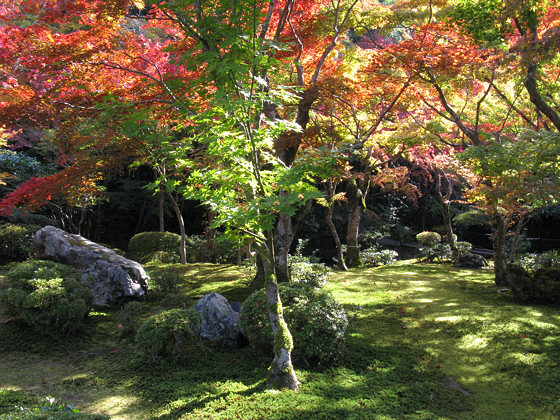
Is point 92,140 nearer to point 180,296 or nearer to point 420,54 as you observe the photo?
point 180,296

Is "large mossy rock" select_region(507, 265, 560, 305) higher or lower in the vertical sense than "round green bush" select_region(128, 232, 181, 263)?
lower

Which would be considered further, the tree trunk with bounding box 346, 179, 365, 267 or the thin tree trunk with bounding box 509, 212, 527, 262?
the tree trunk with bounding box 346, 179, 365, 267

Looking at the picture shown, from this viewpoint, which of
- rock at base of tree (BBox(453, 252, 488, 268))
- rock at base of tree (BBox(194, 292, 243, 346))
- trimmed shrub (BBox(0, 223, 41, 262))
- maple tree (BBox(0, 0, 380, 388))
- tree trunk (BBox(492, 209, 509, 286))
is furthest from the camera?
rock at base of tree (BBox(453, 252, 488, 268))

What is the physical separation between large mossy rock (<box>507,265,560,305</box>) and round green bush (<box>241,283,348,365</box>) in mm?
4284

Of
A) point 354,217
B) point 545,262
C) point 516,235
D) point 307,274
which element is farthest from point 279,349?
point 545,262

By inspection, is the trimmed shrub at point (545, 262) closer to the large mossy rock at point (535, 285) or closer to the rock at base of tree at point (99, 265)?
the large mossy rock at point (535, 285)

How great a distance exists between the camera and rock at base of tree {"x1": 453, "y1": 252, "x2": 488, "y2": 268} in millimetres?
11398

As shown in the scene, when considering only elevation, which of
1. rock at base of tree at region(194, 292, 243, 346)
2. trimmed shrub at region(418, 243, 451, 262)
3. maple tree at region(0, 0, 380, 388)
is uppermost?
maple tree at region(0, 0, 380, 388)

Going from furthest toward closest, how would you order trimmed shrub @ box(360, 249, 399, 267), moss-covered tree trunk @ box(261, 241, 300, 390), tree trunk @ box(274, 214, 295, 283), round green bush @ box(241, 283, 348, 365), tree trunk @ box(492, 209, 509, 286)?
trimmed shrub @ box(360, 249, 399, 267)
tree trunk @ box(492, 209, 509, 286)
tree trunk @ box(274, 214, 295, 283)
round green bush @ box(241, 283, 348, 365)
moss-covered tree trunk @ box(261, 241, 300, 390)

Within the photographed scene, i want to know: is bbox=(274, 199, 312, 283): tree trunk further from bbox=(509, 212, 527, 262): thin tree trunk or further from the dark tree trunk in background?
bbox=(509, 212, 527, 262): thin tree trunk

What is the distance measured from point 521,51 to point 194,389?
6.23 metres

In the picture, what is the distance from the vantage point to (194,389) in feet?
12.8

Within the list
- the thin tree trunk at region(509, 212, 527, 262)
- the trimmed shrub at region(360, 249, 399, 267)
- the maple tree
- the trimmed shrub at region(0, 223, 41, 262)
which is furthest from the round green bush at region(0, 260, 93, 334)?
the thin tree trunk at region(509, 212, 527, 262)

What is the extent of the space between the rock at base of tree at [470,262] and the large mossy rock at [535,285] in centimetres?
437
